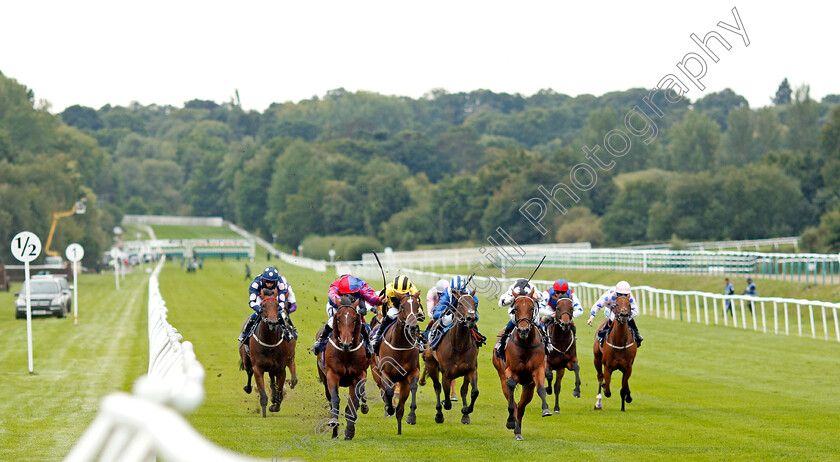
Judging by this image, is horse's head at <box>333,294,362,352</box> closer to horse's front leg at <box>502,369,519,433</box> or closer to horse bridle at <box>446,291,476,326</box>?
horse bridle at <box>446,291,476,326</box>

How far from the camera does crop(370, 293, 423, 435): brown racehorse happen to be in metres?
10.6

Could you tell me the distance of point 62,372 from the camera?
659 inches

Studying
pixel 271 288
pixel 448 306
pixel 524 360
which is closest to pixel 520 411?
pixel 524 360

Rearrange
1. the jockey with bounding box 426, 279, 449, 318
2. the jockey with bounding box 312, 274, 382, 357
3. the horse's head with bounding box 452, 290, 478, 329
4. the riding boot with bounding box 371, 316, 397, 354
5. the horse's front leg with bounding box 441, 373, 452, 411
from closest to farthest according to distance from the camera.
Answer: the horse's head with bounding box 452, 290, 478, 329 → the jockey with bounding box 312, 274, 382, 357 → the riding boot with bounding box 371, 316, 397, 354 → the horse's front leg with bounding box 441, 373, 452, 411 → the jockey with bounding box 426, 279, 449, 318

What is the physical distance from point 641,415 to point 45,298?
22.7 meters

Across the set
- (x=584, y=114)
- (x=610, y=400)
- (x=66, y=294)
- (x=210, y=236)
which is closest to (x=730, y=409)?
(x=610, y=400)

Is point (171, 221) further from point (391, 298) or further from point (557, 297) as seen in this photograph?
point (391, 298)

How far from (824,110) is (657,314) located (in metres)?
93.0

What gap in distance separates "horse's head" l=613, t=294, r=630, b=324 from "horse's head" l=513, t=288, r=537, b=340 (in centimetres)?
191

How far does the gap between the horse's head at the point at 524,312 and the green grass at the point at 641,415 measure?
3.70 feet

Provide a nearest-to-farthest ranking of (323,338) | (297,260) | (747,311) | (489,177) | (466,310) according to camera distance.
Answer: (466,310) → (323,338) → (747,311) → (297,260) → (489,177)

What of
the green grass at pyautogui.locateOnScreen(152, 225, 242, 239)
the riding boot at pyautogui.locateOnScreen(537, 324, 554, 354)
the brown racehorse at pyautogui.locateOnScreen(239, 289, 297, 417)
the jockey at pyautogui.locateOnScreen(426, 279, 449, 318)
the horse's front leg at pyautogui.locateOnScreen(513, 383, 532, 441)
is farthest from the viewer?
the green grass at pyautogui.locateOnScreen(152, 225, 242, 239)

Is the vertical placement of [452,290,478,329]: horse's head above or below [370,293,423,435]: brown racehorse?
above

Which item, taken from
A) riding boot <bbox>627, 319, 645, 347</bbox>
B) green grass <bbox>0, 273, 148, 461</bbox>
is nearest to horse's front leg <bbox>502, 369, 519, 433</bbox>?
riding boot <bbox>627, 319, 645, 347</bbox>
